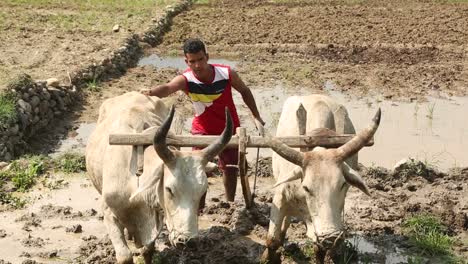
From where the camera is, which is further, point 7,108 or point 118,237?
point 7,108

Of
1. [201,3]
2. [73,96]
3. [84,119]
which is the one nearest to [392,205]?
[84,119]

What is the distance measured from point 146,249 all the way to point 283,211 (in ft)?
4.00

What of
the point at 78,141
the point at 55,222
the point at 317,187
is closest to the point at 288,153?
the point at 317,187

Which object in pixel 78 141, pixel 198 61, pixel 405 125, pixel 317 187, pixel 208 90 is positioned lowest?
pixel 78 141

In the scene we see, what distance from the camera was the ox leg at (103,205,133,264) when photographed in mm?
5680

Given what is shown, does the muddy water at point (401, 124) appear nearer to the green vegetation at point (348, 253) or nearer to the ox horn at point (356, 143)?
the green vegetation at point (348, 253)

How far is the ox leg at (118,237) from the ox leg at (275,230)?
4.14 feet

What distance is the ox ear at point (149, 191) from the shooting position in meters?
5.15

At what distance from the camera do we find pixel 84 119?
35.2 ft

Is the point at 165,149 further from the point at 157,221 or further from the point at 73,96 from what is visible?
the point at 73,96

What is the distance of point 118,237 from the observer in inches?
226

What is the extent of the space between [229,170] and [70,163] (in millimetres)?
2480

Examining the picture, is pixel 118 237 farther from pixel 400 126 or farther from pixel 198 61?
pixel 400 126

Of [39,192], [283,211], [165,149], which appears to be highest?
[165,149]
